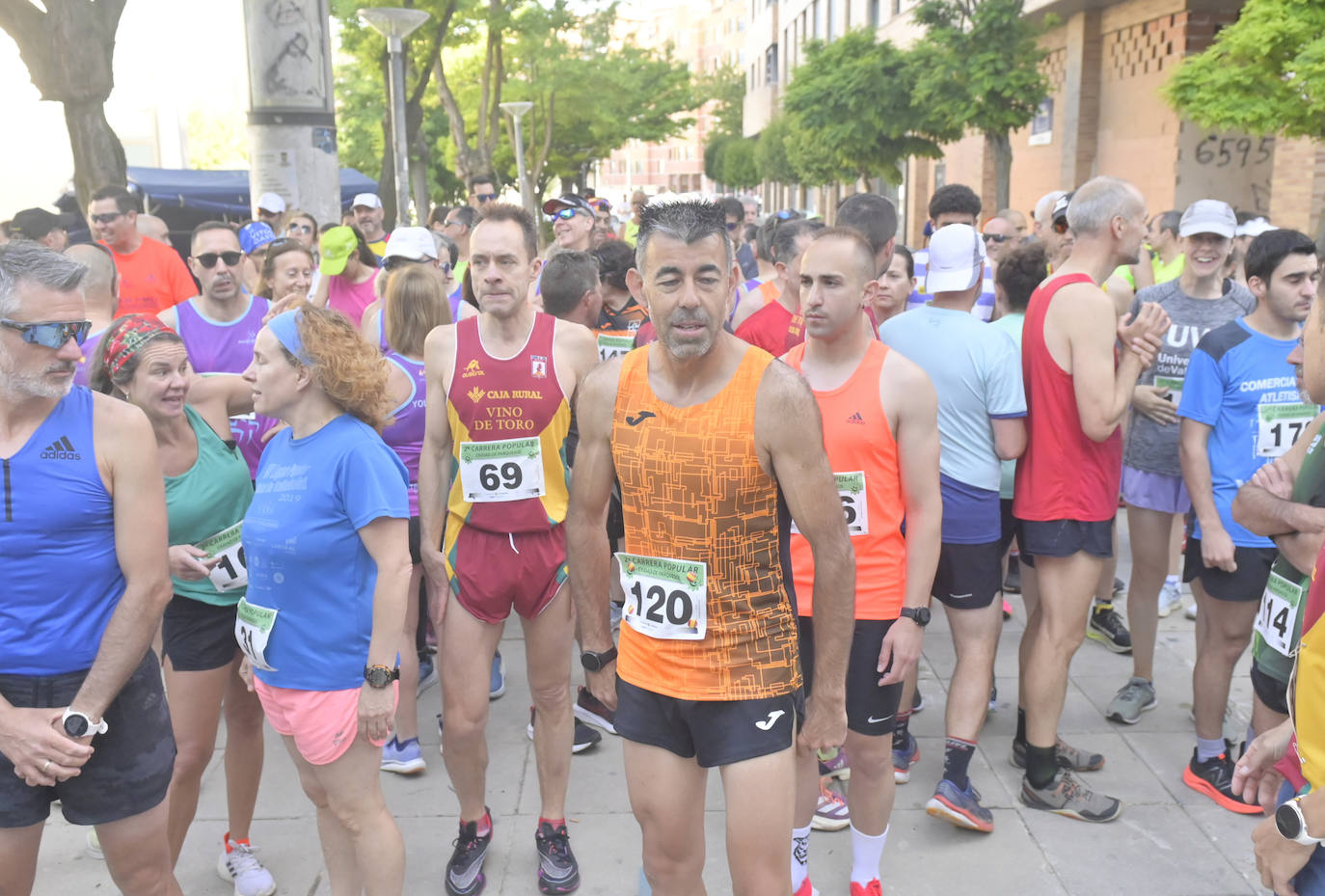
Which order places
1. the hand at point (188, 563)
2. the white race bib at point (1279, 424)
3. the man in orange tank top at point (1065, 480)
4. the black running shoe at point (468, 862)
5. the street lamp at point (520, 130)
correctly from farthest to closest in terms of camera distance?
the street lamp at point (520, 130), the white race bib at point (1279, 424), the man in orange tank top at point (1065, 480), the black running shoe at point (468, 862), the hand at point (188, 563)

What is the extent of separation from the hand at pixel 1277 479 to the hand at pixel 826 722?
133 centimetres

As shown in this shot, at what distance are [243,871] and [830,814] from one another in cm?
211

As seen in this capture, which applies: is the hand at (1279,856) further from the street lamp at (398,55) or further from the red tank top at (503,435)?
the street lamp at (398,55)

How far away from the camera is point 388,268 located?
21.1 ft

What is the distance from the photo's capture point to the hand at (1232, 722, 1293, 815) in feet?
7.59

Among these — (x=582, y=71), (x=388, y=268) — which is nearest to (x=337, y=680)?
(x=388, y=268)

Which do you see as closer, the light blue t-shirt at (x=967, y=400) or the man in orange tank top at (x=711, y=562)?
the man in orange tank top at (x=711, y=562)

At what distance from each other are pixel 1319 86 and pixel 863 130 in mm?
12947

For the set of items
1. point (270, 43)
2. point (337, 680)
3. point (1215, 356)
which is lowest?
point (337, 680)

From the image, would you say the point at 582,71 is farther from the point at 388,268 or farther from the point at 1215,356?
the point at 1215,356

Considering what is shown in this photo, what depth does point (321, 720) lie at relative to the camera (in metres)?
2.98

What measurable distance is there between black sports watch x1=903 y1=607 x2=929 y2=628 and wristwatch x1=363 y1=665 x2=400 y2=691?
1.53 m

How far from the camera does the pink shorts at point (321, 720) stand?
2.98 metres

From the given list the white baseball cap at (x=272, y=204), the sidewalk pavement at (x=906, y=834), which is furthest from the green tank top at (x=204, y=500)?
the white baseball cap at (x=272, y=204)
